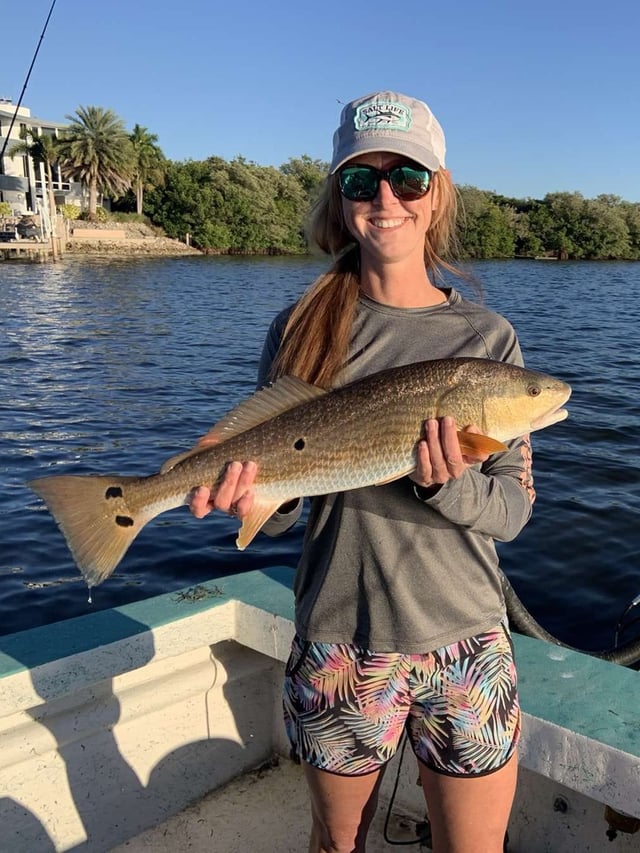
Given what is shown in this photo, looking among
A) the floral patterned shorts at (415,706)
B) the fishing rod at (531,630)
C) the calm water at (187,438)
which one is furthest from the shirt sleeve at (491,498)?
the calm water at (187,438)

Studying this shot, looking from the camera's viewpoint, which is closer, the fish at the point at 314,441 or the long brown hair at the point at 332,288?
the fish at the point at 314,441

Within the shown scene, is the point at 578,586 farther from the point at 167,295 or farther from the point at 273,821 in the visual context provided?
the point at 167,295

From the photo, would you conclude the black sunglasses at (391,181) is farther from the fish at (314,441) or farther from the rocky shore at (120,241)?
the rocky shore at (120,241)

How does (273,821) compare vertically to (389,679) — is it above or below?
below

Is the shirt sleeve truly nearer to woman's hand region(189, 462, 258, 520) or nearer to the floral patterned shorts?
the floral patterned shorts

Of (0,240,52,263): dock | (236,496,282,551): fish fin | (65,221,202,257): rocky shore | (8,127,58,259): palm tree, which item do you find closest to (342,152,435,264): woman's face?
(236,496,282,551): fish fin

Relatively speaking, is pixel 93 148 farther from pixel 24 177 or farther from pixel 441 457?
pixel 441 457

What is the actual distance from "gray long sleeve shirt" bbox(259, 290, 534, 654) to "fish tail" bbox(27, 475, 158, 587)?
27.6 inches

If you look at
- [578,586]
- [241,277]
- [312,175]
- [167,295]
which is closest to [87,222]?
[241,277]

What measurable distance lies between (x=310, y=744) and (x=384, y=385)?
1.20 metres

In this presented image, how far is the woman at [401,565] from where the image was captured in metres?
2.40

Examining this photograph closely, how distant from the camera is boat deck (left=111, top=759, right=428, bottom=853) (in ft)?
12.4

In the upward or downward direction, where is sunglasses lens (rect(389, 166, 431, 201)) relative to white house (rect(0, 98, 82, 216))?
downward

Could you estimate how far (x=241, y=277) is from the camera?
56438mm
